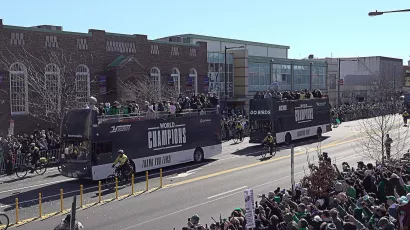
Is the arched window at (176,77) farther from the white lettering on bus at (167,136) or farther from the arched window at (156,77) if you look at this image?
the white lettering on bus at (167,136)

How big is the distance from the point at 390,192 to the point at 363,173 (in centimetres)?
283

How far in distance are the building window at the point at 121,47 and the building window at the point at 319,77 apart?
37442 millimetres

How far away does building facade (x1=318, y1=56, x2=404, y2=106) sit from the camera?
88.1 m

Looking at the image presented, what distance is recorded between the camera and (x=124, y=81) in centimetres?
4147

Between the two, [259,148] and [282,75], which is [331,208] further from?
[282,75]

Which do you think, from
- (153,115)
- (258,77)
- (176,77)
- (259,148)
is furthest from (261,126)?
(258,77)

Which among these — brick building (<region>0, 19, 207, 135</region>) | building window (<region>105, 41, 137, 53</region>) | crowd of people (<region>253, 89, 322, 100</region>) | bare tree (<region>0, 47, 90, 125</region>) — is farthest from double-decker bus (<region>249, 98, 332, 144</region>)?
building window (<region>105, 41, 137, 53</region>)

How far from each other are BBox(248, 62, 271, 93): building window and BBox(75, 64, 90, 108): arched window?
25.0 meters

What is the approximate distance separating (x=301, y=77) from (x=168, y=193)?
176 ft

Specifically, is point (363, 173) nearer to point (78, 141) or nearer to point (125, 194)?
point (125, 194)

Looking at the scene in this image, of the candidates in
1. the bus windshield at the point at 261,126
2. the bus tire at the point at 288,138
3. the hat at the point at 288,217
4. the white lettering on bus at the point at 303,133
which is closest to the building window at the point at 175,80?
the bus windshield at the point at 261,126

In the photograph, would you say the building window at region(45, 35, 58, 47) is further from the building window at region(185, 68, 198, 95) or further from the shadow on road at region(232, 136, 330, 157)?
the shadow on road at region(232, 136, 330, 157)

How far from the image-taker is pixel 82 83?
3875cm

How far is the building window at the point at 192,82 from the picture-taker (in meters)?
48.8
